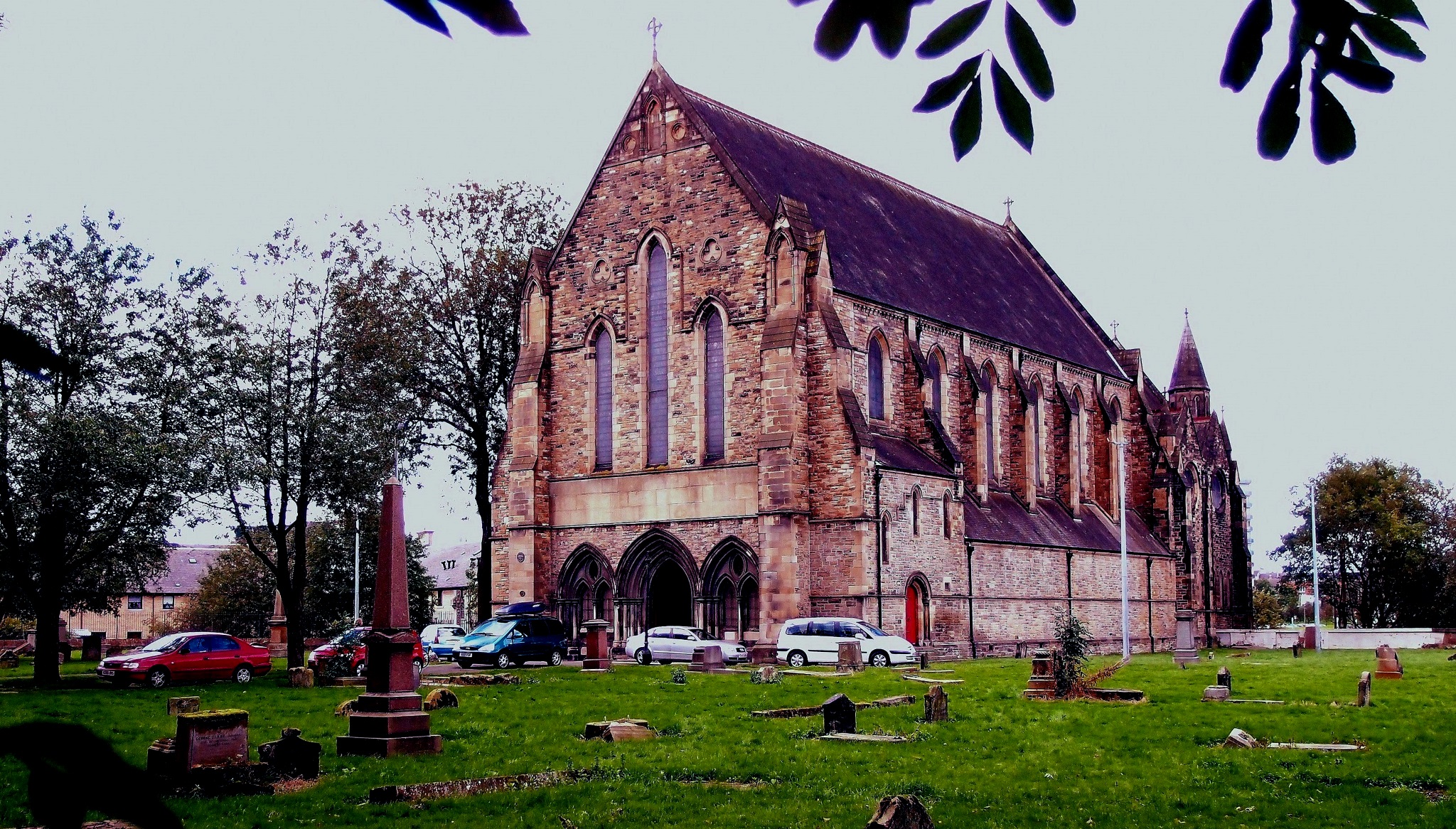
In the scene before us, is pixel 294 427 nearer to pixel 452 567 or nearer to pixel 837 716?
pixel 837 716

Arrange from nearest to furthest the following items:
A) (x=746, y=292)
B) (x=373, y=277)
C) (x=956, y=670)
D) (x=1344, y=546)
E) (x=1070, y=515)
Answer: (x=956, y=670) < (x=746, y=292) < (x=373, y=277) < (x=1070, y=515) < (x=1344, y=546)

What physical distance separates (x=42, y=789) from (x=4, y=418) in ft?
108

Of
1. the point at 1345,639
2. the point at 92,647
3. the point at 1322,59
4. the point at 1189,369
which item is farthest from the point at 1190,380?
the point at 1322,59

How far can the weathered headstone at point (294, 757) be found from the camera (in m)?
16.0

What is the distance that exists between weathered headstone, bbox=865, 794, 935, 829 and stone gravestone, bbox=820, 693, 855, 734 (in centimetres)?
881

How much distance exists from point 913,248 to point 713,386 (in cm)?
1208

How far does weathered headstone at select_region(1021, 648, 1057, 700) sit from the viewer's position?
26.8 meters

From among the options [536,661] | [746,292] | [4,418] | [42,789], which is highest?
[746,292]

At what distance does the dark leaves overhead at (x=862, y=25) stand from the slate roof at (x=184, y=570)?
106 metres

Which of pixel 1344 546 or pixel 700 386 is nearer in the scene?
pixel 700 386

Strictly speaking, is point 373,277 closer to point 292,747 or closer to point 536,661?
point 536,661

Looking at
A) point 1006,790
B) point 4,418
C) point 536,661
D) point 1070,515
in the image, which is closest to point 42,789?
point 1006,790

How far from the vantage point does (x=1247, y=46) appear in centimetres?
306

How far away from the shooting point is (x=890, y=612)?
4194 centimetres
